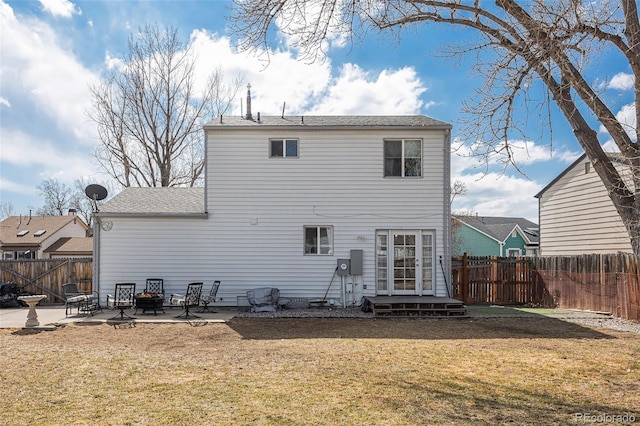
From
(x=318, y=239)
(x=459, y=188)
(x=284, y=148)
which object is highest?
(x=459, y=188)

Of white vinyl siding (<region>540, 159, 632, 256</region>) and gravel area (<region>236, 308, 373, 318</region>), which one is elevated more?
white vinyl siding (<region>540, 159, 632, 256</region>)

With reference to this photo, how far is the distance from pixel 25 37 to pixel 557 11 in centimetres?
1103

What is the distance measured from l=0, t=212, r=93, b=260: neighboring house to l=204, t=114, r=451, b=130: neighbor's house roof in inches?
756

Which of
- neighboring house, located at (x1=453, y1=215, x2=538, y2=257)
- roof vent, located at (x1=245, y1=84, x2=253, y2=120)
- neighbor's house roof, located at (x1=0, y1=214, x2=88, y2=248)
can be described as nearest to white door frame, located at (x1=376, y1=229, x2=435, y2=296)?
roof vent, located at (x1=245, y1=84, x2=253, y2=120)

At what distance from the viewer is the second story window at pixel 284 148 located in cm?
1280

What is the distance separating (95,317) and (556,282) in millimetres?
13430

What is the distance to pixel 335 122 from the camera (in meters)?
13.0

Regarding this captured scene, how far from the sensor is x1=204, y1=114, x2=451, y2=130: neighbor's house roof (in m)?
12.5

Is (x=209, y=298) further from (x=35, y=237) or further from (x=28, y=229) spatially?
(x=28, y=229)

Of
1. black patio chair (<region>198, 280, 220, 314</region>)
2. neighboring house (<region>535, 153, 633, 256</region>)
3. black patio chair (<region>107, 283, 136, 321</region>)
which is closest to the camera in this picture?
black patio chair (<region>198, 280, 220, 314</region>)

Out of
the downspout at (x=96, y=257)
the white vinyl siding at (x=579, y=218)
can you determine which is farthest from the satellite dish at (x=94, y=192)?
the white vinyl siding at (x=579, y=218)

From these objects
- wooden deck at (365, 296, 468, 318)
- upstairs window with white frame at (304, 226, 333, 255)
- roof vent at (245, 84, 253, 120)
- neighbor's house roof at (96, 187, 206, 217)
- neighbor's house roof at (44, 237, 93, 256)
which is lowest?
wooden deck at (365, 296, 468, 318)

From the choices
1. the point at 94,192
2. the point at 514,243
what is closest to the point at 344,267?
the point at 94,192

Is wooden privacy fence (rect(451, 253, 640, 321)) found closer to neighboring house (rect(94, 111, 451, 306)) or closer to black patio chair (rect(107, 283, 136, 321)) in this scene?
neighboring house (rect(94, 111, 451, 306))
